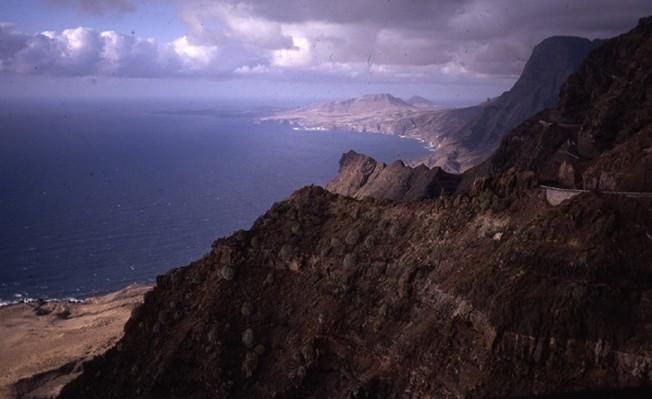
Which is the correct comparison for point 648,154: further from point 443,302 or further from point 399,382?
point 399,382

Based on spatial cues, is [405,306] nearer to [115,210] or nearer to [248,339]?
[248,339]

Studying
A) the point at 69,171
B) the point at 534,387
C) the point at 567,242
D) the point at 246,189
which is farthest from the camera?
the point at 69,171

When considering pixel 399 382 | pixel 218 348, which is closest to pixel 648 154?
pixel 399 382

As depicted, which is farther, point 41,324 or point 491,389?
point 41,324

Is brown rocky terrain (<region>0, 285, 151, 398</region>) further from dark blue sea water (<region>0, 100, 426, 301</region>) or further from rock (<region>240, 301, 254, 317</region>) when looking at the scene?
rock (<region>240, 301, 254, 317</region>)

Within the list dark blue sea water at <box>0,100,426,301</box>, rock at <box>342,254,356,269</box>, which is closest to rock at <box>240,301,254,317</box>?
rock at <box>342,254,356,269</box>

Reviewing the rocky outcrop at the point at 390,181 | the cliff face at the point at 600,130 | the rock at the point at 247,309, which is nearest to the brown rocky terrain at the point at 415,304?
the rock at the point at 247,309

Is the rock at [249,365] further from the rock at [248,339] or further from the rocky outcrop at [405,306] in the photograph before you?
the rock at [248,339]
